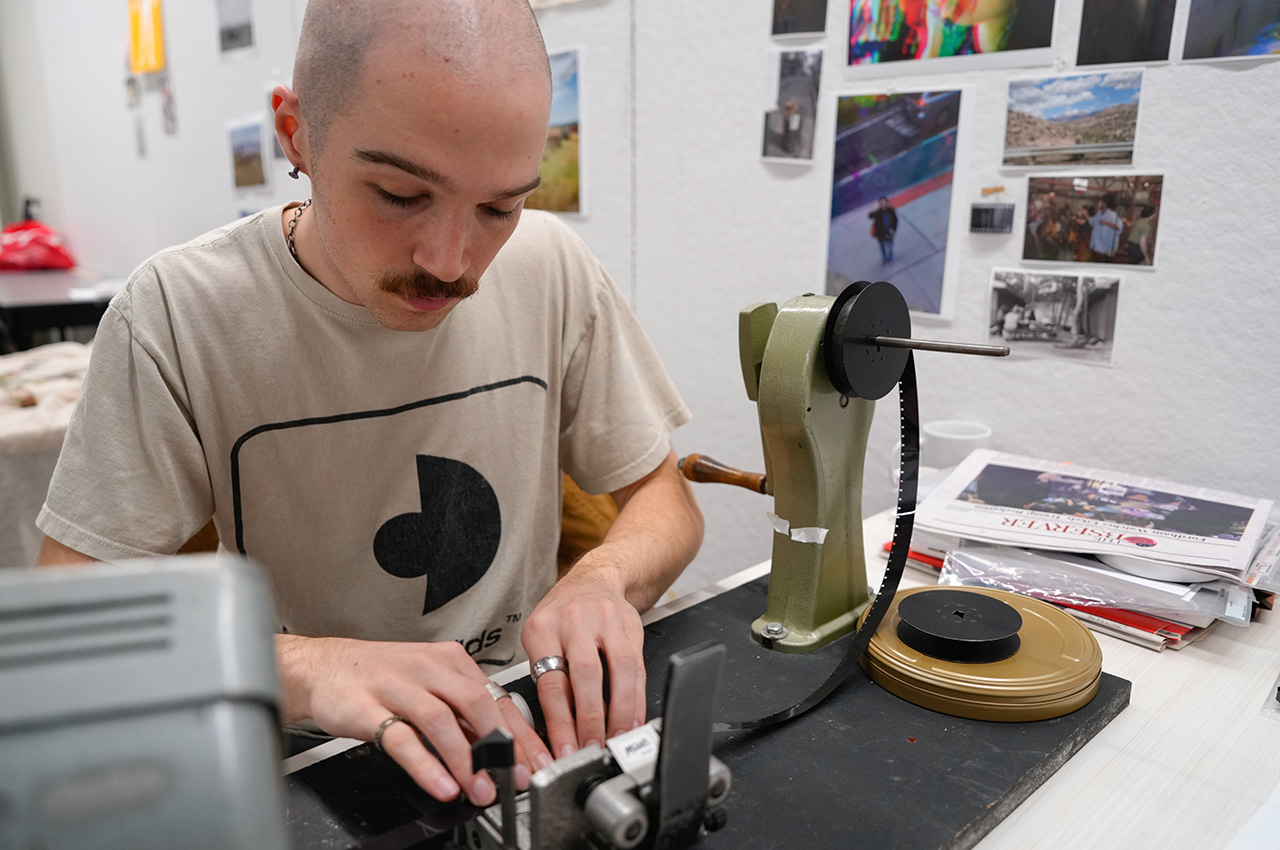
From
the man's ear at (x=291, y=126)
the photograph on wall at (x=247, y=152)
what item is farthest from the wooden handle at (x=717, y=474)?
the photograph on wall at (x=247, y=152)

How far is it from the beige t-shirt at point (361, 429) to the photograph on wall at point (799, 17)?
588mm

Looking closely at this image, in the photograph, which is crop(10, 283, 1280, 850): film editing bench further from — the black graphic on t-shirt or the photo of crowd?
the black graphic on t-shirt

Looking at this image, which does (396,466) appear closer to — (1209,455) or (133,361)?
(133,361)

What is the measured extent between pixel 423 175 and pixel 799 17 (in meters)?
0.94

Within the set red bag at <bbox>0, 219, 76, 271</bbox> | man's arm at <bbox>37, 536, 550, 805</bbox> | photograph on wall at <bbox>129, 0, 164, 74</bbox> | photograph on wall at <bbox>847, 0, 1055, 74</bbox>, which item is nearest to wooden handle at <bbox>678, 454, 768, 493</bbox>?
man's arm at <bbox>37, 536, 550, 805</bbox>

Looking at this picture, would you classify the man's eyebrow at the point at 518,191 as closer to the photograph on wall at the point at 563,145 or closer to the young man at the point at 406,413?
the young man at the point at 406,413

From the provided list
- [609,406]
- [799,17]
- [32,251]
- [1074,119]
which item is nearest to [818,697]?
[609,406]

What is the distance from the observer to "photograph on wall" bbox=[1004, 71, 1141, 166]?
1126 millimetres

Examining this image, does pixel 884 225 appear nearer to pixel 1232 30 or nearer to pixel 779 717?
pixel 1232 30

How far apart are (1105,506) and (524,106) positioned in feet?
2.65

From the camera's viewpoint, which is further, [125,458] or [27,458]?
[27,458]

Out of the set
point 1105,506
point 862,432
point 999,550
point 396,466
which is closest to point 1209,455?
point 1105,506

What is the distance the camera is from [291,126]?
0.84 meters

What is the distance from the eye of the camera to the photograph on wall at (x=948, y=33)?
46.3 inches
